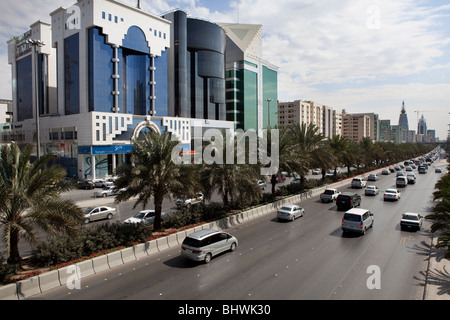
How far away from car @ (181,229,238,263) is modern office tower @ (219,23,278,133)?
6492 centimetres

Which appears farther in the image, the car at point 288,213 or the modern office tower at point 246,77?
the modern office tower at point 246,77

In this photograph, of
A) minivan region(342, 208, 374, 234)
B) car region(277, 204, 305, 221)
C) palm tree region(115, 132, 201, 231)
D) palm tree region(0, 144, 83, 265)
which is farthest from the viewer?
car region(277, 204, 305, 221)

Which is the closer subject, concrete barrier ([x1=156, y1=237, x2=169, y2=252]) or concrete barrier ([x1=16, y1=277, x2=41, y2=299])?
concrete barrier ([x1=16, y1=277, x2=41, y2=299])

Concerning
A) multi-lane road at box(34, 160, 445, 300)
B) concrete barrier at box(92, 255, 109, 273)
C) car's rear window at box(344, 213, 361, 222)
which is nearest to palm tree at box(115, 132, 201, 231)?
multi-lane road at box(34, 160, 445, 300)

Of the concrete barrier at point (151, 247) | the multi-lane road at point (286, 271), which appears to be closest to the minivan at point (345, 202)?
the multi-lane road at point (286, 271)

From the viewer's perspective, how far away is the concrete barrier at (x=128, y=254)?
44.2ft

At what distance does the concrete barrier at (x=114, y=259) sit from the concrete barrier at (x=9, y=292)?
350 cm

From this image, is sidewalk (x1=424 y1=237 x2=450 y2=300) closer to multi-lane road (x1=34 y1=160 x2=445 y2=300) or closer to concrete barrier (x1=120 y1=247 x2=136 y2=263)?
multi-lane road (x1=34 y1=160 x2=445 y2=300)

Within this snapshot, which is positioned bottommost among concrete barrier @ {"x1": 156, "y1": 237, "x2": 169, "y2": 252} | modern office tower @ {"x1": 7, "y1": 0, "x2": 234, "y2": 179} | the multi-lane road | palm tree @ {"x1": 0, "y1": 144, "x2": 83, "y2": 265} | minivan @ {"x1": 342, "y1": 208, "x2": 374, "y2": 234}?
the multi-lane road

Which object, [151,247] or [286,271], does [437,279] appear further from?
[151,247]

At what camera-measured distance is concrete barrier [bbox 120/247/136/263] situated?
13.5 metres

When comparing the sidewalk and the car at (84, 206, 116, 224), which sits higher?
the car at (84, 206, 116, 224)

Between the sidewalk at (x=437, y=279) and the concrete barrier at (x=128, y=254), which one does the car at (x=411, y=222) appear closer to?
the sidewalk at (x=437, y=279)

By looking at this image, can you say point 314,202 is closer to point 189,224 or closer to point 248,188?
point 248,188
